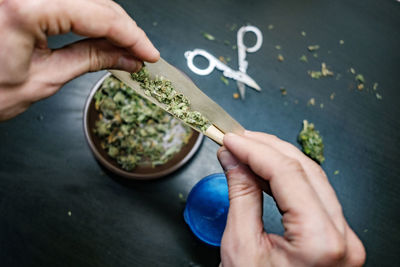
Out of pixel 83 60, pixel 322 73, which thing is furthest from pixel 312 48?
pixel 83 60

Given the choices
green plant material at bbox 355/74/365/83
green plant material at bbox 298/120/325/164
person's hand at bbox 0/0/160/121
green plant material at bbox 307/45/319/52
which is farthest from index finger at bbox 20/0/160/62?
green plant material at bbox 355/74/365/83

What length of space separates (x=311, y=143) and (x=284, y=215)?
649 millimetres

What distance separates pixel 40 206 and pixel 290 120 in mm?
1159

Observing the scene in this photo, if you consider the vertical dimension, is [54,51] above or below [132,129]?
above

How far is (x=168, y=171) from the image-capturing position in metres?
1.17

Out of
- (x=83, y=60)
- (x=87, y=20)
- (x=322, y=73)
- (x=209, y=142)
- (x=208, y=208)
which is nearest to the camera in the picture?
(x=87, y=20)

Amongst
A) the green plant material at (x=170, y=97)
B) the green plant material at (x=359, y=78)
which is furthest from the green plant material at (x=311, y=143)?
the green plant material at (x=170, y=97)

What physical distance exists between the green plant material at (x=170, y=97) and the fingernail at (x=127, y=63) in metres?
0.06

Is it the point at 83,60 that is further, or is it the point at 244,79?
the point at 244,79

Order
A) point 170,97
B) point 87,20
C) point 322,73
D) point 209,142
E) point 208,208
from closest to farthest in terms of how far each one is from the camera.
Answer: point 87,20, point 170,97, point 208,208, point 209,142, point 322,73

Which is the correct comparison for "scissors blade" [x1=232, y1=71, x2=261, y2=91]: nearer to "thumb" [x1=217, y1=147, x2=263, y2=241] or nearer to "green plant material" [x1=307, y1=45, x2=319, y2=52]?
"green plant material" [x1=307, y1=45, x2=319, y2=52]

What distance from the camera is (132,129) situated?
51.3 inches

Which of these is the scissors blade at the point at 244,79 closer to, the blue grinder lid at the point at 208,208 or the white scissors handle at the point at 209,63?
the white scissors handle at the point at 209,63

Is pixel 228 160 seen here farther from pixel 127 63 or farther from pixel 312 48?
pixel 312 48
